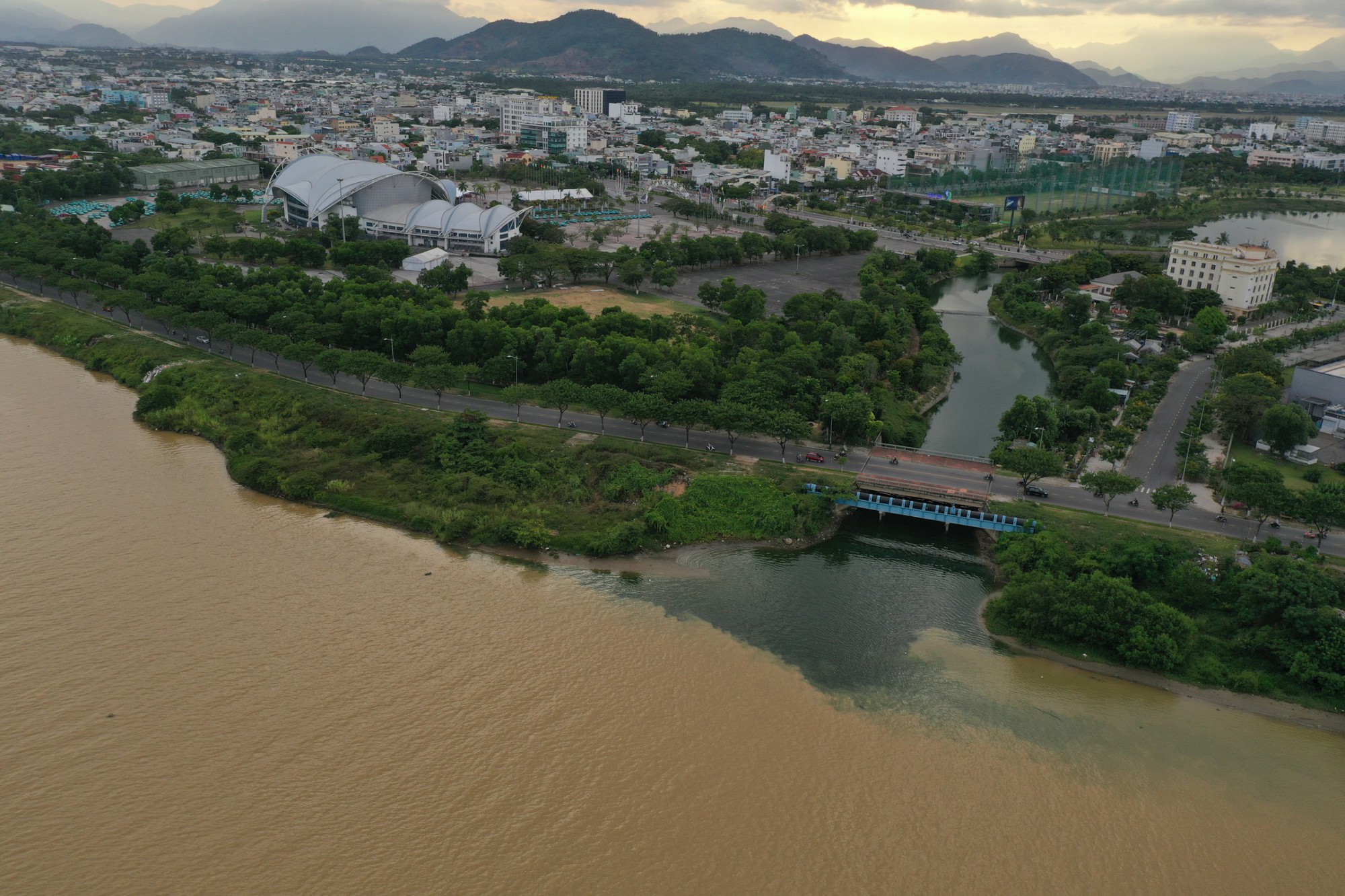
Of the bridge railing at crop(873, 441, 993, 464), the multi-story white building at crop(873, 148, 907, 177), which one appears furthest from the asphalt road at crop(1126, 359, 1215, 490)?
the multi-story white building at crop(873, 148, 907, 177)

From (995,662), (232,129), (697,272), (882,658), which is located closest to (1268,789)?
(995,662)

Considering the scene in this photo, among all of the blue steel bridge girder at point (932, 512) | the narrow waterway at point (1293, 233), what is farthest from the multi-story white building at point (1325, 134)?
the blue steel bridge girder at point (932, 512)

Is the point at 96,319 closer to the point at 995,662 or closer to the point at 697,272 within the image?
the point at 697,272

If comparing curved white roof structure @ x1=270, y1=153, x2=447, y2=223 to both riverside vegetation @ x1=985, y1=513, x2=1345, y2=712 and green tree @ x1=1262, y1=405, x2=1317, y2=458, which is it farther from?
green tree @ x1=1262, y1=405, x2=1317, y2=458

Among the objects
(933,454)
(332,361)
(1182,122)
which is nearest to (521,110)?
(332,361)

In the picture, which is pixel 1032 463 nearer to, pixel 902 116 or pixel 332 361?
pixel 332 361

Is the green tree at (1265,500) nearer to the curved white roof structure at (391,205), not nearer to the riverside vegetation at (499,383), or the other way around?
the riverside vegetation at (499,383)
